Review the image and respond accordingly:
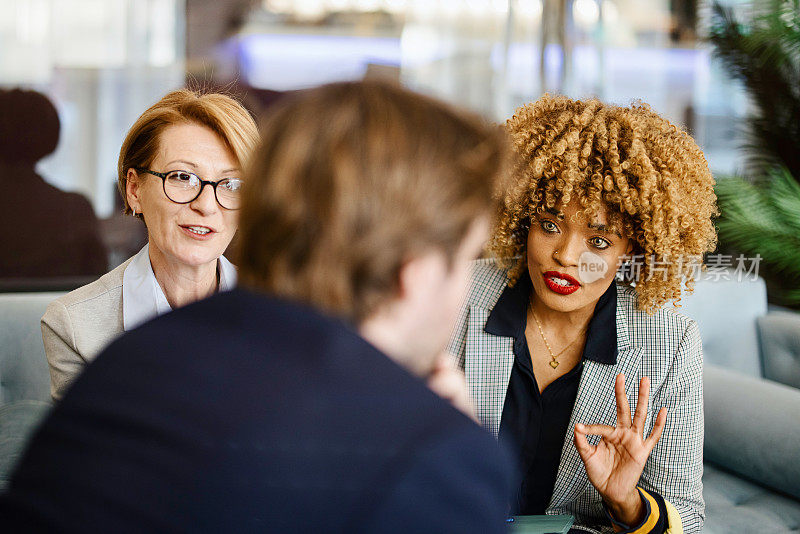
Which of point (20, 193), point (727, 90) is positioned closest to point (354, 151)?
point (20, 193)

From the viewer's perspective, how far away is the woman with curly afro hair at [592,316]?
5.50ft

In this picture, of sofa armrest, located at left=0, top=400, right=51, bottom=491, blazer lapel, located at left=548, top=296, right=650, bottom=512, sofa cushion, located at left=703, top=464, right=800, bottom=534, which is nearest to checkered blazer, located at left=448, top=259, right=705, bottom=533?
blazer lapel, located at left=548, top=296, right=650, bottom=512

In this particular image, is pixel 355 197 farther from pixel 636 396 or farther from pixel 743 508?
pixel 743 508

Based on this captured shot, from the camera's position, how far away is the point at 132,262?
5.49 ft

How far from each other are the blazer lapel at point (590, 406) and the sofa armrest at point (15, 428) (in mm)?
1187

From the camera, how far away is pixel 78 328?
156 cm

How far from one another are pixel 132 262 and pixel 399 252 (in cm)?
112

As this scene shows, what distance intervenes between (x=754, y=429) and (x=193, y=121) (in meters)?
1.78

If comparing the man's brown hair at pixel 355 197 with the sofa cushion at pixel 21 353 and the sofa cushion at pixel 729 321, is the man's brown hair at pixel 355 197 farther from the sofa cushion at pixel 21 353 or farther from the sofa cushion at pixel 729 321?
the sofa cushion at pixel 729 321

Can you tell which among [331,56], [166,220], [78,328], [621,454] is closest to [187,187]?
[166,220]

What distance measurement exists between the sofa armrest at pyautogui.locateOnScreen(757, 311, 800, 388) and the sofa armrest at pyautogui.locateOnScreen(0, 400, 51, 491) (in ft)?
7.92

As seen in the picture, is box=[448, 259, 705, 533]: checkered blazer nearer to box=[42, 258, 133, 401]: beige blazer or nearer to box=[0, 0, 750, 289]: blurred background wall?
box=[42, 258, 133, 401]: beige blazer

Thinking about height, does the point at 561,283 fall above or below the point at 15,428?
above

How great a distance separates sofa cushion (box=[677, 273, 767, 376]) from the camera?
2725 mm
